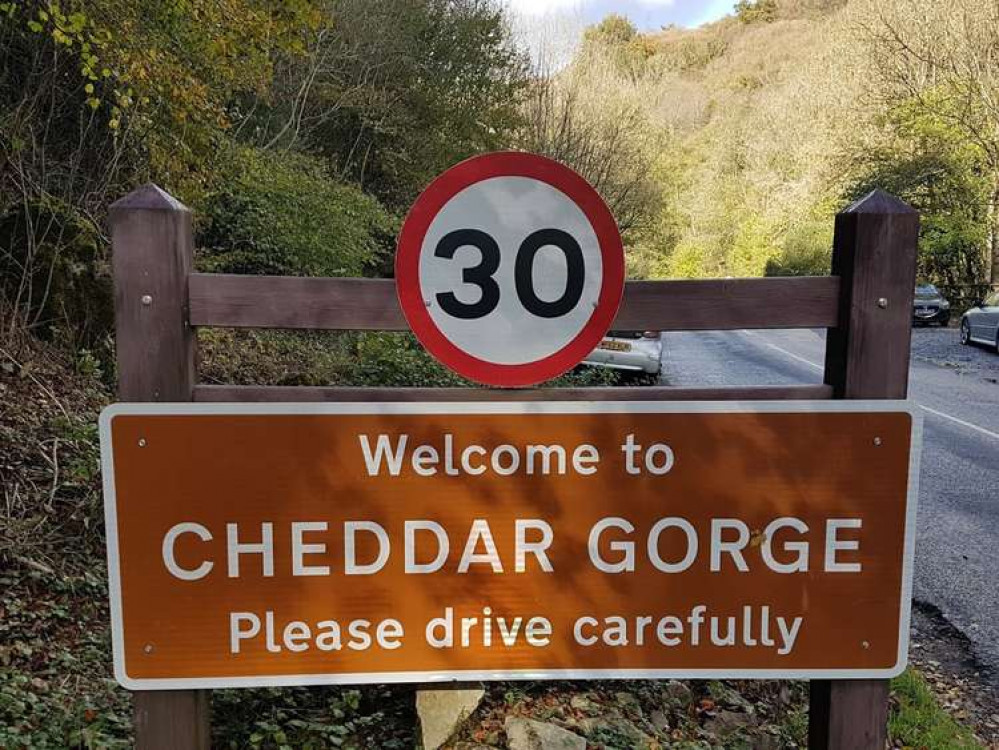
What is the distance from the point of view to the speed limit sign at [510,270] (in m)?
1.76

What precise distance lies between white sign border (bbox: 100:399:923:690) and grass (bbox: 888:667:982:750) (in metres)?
2.03

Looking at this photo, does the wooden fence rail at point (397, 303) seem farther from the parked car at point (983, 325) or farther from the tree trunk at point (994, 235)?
the tree trunk at point (994, 235)

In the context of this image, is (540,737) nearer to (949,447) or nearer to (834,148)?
(949,447)

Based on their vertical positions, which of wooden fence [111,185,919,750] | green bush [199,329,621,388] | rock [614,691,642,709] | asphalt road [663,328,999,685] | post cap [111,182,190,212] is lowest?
asphalt road [663,328,999,685]

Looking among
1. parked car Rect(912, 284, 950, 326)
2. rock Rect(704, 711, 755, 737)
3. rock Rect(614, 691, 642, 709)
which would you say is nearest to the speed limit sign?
rock Rect(614, 691, 642, 709)

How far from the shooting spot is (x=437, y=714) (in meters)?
2.73

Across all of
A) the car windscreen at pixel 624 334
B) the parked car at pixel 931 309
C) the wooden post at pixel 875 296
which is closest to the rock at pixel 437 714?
the car windscreen at pixel 624 334

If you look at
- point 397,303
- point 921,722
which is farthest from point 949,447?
point 397,303

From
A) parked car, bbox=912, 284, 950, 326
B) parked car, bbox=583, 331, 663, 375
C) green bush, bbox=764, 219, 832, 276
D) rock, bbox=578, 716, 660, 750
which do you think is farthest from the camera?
green bush, bbox=764, 219, 832, 276

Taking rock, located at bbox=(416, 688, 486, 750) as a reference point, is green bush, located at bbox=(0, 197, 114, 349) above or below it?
above

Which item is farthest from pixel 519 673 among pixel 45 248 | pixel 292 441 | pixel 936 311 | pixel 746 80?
pixel 746 80

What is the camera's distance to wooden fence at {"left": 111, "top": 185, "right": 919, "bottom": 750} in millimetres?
1782

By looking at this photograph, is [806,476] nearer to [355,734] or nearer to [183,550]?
[183,550]

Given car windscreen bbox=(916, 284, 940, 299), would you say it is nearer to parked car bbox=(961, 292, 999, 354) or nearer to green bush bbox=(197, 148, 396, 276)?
parked car bbox=(961, 292, 999, 354)
